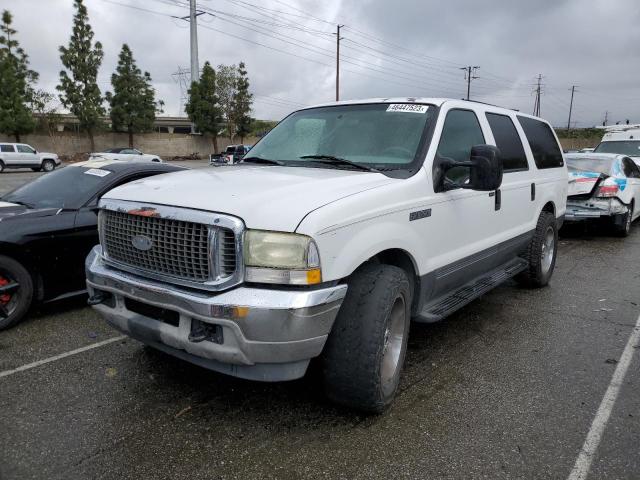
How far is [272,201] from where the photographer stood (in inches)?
105

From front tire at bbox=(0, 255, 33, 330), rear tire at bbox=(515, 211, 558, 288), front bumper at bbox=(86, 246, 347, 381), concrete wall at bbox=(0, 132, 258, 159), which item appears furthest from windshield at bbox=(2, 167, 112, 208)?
concrete wall at bbox=(0, 132, 258, 159)

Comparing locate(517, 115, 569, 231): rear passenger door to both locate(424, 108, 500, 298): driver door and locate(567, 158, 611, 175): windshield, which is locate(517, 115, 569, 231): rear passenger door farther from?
locate(567, 158, 611, 175): windshield

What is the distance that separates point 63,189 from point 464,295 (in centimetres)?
396

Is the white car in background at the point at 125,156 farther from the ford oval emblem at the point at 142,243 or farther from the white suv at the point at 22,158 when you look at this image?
the ford oval emblem at the point at 142,243

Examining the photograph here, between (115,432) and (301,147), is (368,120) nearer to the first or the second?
(301,147)

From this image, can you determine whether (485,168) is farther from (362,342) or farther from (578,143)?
(578,143)

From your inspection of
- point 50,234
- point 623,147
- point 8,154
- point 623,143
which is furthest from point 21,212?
point 8,154

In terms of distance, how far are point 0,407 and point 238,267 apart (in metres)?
1.88

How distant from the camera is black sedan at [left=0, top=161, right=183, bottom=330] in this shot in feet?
14.4

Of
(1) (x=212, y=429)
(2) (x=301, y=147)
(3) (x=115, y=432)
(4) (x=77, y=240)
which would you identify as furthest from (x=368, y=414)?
(4) (x=77, y=240)

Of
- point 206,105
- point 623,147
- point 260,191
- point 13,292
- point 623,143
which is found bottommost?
point 13,292

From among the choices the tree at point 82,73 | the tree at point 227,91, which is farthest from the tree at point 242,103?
the tree at point 82,73

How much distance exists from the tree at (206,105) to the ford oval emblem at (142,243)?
49.4 metres

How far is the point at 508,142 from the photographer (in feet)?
16.1
